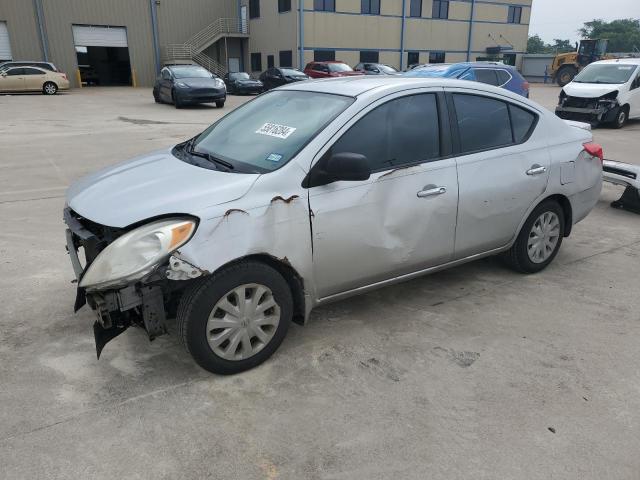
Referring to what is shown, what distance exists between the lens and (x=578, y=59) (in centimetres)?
3506

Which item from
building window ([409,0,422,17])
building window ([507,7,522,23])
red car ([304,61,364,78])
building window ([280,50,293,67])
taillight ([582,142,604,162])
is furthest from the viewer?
building window ([507,7,522,23])

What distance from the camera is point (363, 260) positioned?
11.0 ft

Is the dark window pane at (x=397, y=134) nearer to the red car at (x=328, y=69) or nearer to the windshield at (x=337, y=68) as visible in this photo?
the red car at (x=328, y=69)

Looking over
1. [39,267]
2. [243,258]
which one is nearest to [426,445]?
[243,258]

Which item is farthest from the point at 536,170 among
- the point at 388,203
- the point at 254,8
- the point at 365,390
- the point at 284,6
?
the point at 254,8

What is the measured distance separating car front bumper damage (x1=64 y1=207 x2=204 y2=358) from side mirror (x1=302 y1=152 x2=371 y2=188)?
0.89m

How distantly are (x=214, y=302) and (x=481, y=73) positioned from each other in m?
11.1

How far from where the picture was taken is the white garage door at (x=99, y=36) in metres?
31.8

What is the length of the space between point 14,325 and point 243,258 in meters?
1.95

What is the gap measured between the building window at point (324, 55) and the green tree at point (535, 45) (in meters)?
82.3

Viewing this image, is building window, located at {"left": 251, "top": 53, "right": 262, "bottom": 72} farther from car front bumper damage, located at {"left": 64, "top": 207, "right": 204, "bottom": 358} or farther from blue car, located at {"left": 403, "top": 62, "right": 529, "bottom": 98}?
car front bumper damage, located at {"left": 64, "top": 207, "right": 204, "bottom": 358}

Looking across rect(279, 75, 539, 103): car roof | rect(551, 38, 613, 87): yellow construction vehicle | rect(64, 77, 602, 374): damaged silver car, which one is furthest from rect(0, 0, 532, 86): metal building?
rect(64, 77, 602, 374): damaged silver car

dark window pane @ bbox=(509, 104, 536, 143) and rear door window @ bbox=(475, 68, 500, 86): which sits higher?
dark window pane @ bbox=(509, 104, 536, 143)

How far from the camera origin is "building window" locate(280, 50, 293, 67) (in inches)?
1352
